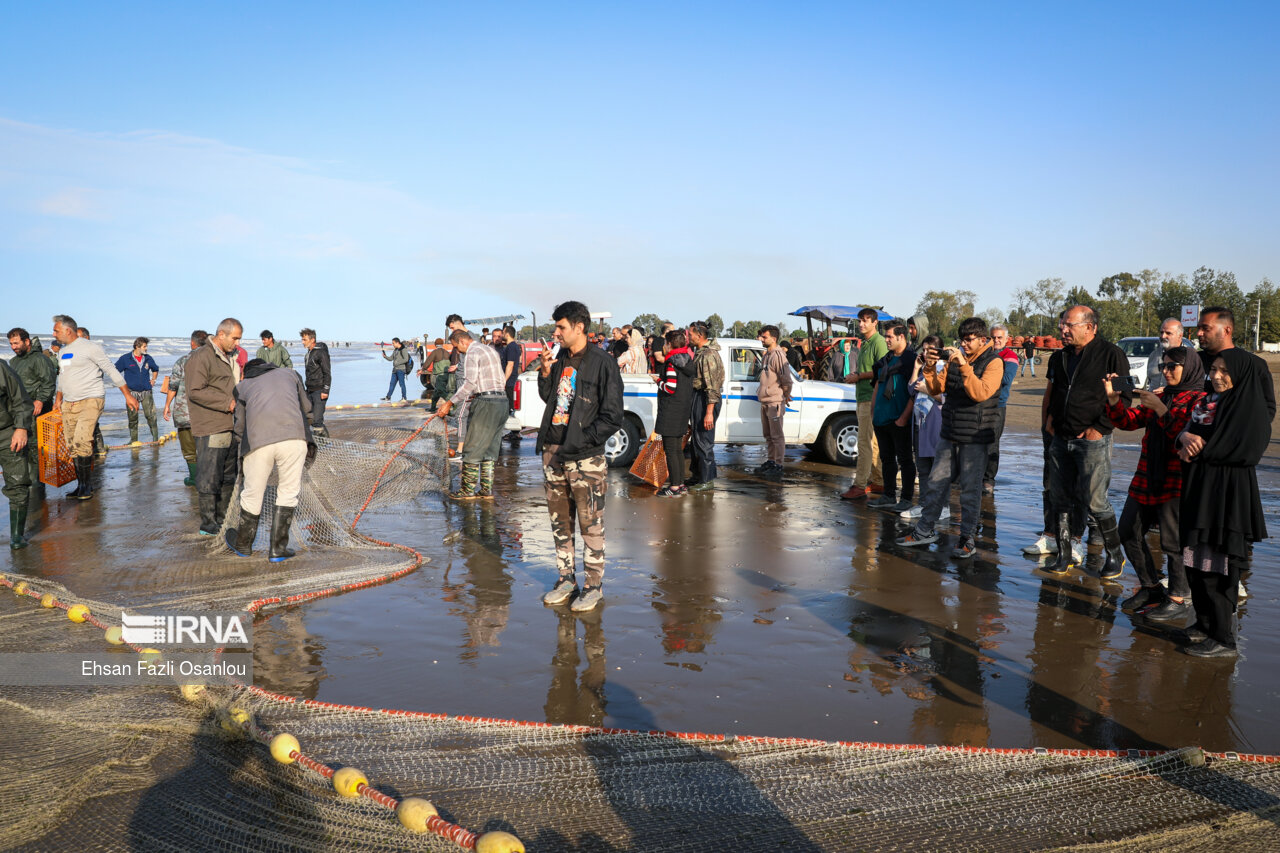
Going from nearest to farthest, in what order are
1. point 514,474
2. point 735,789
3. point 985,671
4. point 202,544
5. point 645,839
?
point 645,839, point 735,789, point 985,671, point 202,544, point 514,474

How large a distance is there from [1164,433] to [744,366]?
7.27m

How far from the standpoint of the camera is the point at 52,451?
9.80 meters

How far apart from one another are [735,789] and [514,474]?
8.79m

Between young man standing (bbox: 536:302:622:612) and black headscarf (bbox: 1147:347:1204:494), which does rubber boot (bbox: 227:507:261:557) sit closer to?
young man standing (bbox: 536:302:622:612)

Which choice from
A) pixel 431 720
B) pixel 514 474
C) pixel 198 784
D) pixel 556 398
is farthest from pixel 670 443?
pixel 198 784

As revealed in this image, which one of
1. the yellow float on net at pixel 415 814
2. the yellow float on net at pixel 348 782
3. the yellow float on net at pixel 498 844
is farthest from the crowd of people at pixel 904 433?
the yellow float on net at pixel 498 844

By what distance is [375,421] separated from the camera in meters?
18.7

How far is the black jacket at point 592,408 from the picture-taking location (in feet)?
19.0

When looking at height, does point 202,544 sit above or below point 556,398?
below

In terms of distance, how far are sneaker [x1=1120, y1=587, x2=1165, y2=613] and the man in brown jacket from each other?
743 centimetres

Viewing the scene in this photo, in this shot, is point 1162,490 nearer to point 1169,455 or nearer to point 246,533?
point 1169,455

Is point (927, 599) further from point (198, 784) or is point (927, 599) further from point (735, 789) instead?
point (198, 784)

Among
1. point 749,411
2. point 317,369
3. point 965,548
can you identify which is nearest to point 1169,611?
point 965,548

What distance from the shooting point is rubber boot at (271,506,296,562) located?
707 cm
